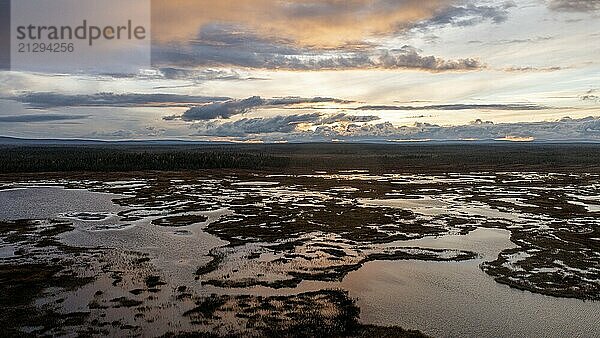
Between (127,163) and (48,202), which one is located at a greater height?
(127,163)

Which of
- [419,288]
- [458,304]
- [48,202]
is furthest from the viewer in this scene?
[48,202]

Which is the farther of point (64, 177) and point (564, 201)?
point (64, 177)

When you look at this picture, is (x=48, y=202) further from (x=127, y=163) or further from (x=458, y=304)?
(x=127, y=163)

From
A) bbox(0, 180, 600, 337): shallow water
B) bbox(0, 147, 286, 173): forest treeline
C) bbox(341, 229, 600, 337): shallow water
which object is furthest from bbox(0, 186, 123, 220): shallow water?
bbox(0, 147, 286, 173): forest treeline

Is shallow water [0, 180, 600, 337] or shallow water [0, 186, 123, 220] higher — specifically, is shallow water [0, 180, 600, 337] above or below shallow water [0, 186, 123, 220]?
above

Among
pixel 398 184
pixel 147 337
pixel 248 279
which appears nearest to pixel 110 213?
pixel 248 279

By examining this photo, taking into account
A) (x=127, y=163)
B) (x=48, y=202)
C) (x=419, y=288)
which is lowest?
(x=48, y=202)

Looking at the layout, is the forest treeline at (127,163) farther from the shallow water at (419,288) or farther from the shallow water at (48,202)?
the shallow water at (419,288)

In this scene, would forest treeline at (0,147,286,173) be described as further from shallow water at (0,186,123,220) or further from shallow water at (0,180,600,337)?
shallow water at (0,180,600,337)

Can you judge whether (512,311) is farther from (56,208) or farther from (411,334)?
(56,208)

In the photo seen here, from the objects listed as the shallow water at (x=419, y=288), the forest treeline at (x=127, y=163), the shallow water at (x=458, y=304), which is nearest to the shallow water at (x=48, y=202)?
the shallow water at (x=419, y=288)

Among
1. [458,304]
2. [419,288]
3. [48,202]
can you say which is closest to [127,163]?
[48,202]
